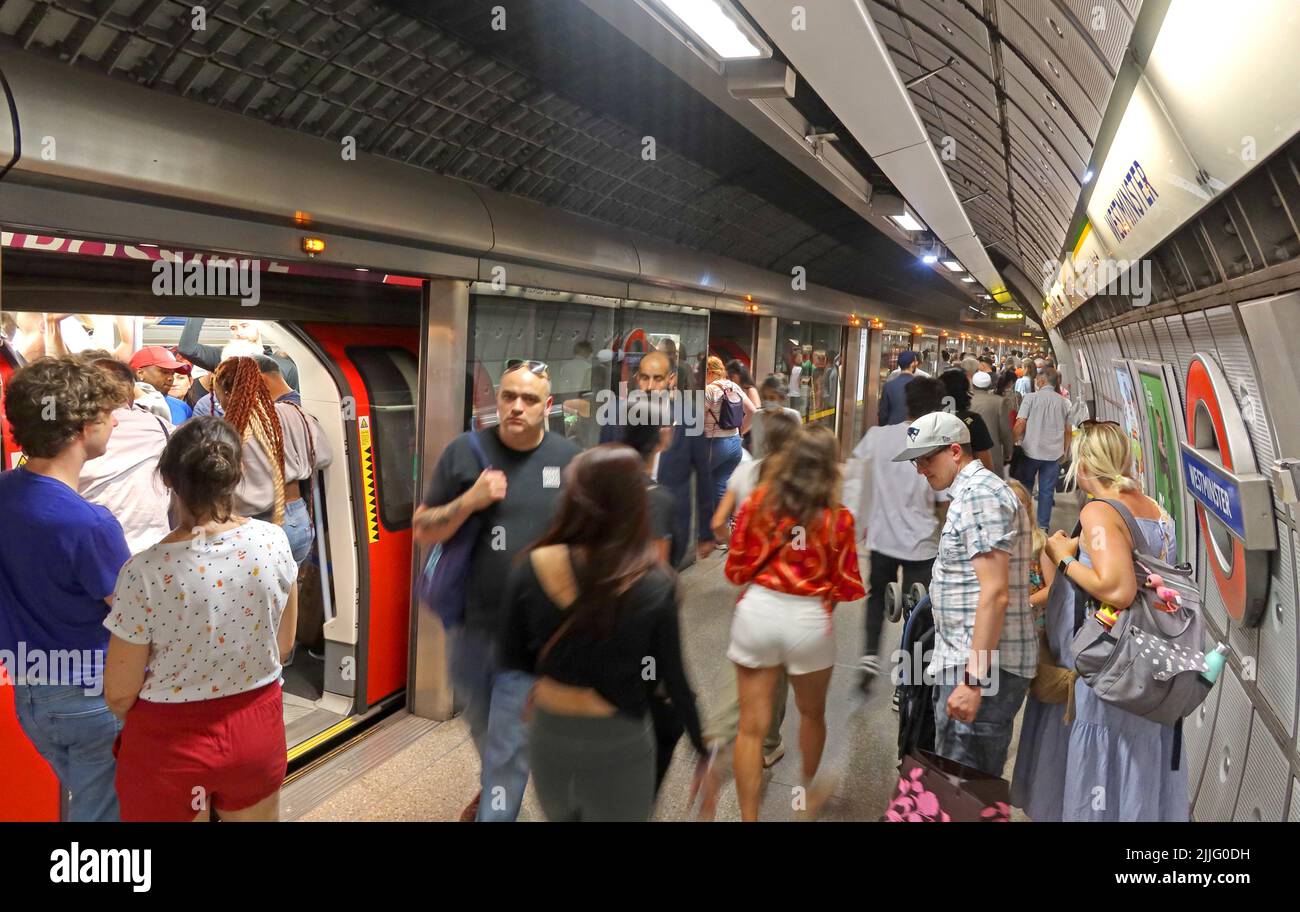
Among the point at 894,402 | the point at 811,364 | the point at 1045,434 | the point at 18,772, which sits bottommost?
the point at 18,772

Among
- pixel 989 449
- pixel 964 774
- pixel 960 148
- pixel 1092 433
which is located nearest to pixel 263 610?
pixel 964 774

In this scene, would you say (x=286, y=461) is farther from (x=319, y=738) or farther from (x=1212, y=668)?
(x=1212, y=668)

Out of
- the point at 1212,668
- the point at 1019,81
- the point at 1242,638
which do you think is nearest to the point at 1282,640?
the point at 1212,668

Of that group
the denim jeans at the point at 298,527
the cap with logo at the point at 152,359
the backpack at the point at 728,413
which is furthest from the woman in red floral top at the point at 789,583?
the cap with logo at the point at 152,359

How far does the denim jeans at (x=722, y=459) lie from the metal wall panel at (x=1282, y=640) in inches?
156

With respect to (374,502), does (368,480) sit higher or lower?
higher

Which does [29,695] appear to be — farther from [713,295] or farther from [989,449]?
[713,295]

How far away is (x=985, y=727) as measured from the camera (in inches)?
124

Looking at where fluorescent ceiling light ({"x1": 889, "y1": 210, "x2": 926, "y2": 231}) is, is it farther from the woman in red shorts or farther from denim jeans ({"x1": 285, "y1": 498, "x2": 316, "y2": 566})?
the woman in red shorts

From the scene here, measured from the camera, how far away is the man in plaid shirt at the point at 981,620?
3021mm

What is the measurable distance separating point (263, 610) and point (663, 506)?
1.39 metres

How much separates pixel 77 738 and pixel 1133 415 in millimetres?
6633

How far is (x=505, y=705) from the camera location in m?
2.87
